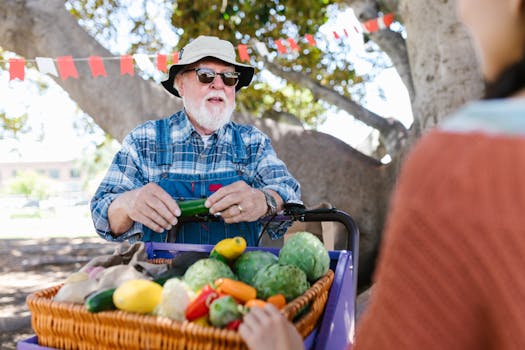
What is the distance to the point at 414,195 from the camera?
2.13 feet

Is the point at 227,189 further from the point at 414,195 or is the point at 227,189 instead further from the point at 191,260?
the point at 414,195

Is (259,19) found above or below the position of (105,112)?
above

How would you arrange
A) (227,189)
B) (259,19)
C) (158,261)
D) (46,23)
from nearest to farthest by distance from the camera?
1. (158,261)
2. (227,189)
3. (46,23)
4. (259,19)

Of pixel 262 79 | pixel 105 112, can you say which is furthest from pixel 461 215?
pixel 262 79

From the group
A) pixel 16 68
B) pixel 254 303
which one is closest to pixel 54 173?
pixel 16 68

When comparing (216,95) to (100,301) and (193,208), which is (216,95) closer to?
(193,208)

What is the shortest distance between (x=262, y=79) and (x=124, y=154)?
765 centimetres

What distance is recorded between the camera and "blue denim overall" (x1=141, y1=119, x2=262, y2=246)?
253 centimetres

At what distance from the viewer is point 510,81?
676mm

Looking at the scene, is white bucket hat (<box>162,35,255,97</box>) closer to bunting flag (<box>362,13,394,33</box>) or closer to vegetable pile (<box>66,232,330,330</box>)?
vegetable pile (<box>66,232,330,330</box>)

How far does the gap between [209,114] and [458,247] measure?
2.18m

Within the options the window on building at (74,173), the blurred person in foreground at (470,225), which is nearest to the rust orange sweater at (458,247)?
the blurred person in foreground at (470,225)

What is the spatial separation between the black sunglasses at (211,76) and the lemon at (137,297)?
1650 mm

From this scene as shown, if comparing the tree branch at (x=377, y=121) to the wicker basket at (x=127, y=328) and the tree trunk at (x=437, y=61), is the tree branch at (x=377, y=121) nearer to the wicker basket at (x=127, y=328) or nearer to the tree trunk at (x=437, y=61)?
the tree trunk at (x=437, y=61)
